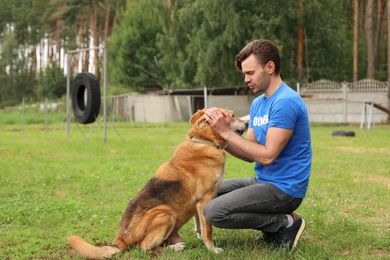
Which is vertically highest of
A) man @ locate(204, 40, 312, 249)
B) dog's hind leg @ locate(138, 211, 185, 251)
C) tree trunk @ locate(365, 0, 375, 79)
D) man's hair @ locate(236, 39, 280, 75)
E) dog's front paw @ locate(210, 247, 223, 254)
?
tree trunk @ locate(365, 0, 375, 79)

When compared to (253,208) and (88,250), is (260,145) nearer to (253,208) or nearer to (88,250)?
(253,208)

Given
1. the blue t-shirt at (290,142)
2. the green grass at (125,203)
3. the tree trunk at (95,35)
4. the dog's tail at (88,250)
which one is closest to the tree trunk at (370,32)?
the green grass at (125,203)

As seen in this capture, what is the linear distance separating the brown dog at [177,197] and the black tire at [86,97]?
10950 millimetres

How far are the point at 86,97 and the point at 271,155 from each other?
1211cm

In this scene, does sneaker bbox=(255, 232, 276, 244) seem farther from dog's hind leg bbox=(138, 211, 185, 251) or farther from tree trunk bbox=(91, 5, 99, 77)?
tree trunk bbox=(91, 5, 99, 77)

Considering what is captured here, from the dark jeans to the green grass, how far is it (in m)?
0.25

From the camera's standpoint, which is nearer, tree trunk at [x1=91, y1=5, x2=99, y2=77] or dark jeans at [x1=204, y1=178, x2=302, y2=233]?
dark jeans at [x1=204, y1=178, x2=302, y2=233]

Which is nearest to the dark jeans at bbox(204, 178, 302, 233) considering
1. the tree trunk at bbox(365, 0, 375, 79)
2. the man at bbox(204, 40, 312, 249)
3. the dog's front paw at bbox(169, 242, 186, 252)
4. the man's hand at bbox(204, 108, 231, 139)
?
the man at bbox(204, 40, 312, 249)

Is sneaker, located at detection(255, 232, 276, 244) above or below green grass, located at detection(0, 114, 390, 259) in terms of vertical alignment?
above

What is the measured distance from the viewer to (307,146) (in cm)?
394

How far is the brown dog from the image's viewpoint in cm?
380

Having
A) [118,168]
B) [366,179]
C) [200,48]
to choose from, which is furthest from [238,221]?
[200,48]

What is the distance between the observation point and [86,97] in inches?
591

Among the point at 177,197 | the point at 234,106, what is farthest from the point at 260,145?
the point at 234,106
